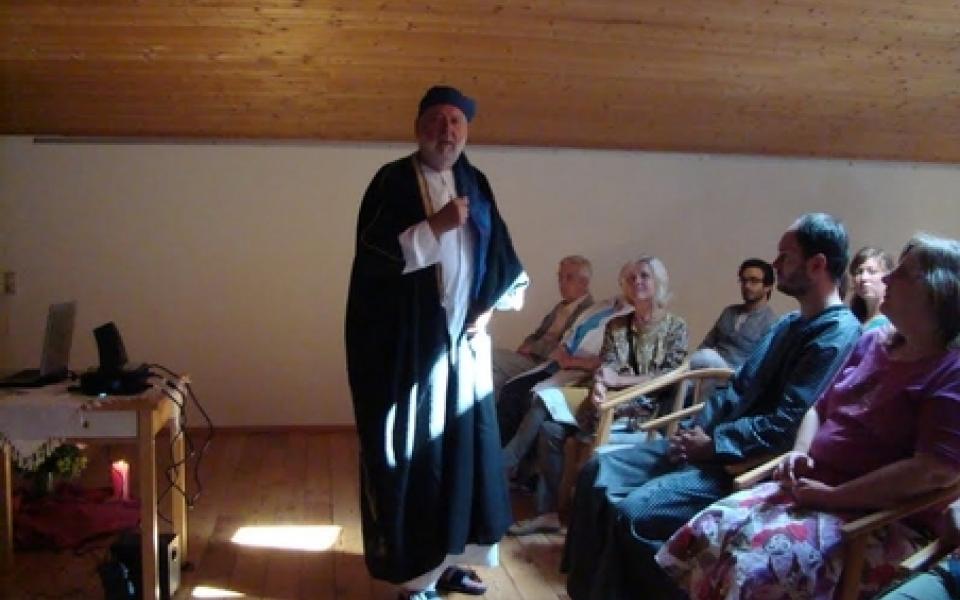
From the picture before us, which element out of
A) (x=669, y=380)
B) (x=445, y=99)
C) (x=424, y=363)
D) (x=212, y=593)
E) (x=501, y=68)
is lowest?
(x=212, y=593)

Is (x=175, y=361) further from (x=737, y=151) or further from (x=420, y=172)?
(x=737, y=151)

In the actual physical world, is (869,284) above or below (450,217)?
below

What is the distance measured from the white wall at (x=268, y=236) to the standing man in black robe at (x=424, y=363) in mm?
2191

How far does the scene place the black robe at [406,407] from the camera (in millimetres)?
2576

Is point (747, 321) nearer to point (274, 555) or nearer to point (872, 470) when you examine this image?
point (872, 470)

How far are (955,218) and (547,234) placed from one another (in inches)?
102

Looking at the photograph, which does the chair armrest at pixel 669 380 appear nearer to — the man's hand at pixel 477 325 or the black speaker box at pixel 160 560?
the man's hand at pixel 477 325

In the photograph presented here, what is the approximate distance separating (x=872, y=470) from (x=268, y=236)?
350 centimetres

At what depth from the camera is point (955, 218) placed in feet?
17.9

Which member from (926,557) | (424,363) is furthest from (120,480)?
(926,557)

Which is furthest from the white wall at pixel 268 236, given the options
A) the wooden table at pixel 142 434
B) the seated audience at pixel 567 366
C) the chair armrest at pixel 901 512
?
the chair armrest at pixel 901 512

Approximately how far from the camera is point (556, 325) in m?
4.21

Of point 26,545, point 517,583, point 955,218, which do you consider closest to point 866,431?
point 517,583

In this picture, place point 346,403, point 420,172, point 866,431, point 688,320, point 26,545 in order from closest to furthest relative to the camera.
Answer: point 866,431 < point 420,172 < point 26,545 < point 346,403 < point 688,320
